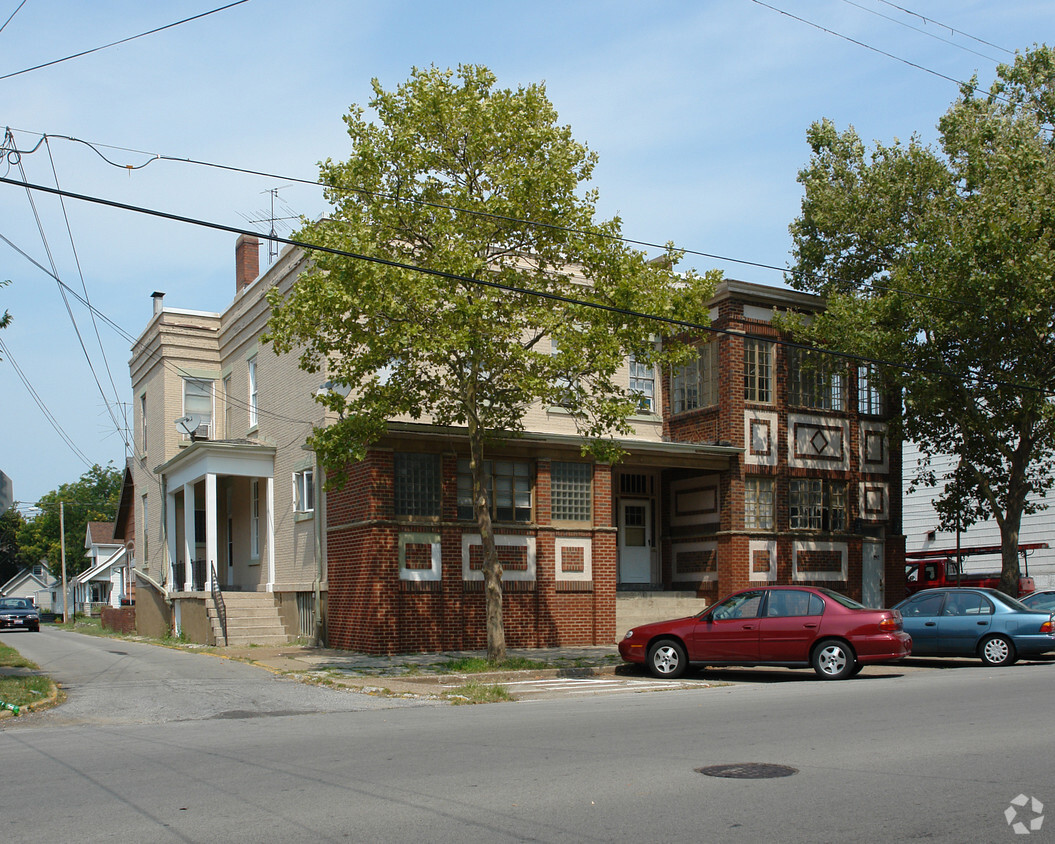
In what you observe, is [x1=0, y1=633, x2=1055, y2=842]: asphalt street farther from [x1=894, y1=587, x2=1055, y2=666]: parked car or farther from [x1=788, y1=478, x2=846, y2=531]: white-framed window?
[x1=788, y1=478, x2=846, y2=531]: white-framed window

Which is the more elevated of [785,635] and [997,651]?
[785,635]

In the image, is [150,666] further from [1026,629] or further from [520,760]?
[1026,629]

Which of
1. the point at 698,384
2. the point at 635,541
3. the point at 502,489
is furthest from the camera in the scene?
the point at 635,541

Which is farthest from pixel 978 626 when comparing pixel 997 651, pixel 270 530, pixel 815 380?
pixel 270 530

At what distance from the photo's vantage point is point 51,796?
7660 mm

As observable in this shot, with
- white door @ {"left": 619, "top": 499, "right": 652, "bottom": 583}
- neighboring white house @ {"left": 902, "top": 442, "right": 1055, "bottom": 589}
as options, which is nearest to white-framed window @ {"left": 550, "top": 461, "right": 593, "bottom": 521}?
white door @ {"left": 619, "top": 499, "right": 652, "bottom": 583}

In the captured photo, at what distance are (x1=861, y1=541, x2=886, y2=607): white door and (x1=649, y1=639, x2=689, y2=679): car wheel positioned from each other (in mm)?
11516

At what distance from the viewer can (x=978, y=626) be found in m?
18.8

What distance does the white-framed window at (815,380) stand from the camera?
86.2ft

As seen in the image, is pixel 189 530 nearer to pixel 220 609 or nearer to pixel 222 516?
pixel 220 609

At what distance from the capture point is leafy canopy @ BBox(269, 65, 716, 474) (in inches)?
659

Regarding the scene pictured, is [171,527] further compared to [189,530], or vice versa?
[171,527]

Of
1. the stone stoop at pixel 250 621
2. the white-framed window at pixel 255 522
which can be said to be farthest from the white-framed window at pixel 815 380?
the white-framed window at pixel 255 522

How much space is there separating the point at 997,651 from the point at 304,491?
584 inches
